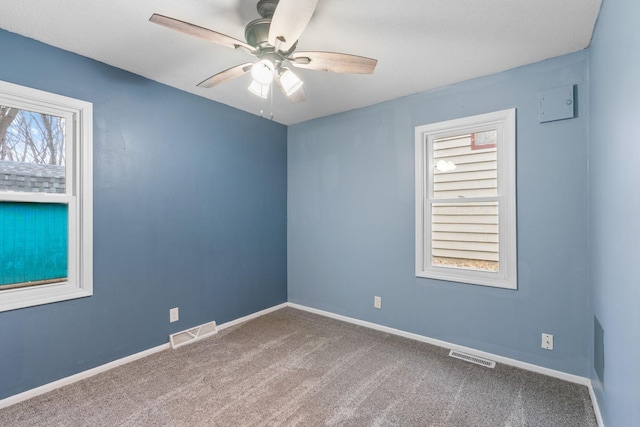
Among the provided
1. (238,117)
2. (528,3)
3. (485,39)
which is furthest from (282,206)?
(528,3)

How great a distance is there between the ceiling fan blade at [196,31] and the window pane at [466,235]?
7.08ft

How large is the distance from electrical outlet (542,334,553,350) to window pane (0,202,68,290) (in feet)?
11.9

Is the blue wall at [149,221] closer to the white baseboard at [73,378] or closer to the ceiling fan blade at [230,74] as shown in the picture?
the white baseboard at [73,378]

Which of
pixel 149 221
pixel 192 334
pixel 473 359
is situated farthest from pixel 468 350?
pixel 149 221

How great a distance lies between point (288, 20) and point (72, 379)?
277 centimetres

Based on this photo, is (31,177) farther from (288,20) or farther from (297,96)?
(288,20)

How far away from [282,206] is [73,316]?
233cm

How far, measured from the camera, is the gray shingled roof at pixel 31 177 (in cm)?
205

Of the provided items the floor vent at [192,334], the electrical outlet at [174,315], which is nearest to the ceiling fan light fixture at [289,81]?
the electrical outlet at [174,315]

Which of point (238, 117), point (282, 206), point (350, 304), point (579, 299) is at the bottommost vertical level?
point (350, 304)

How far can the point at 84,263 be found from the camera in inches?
91.0

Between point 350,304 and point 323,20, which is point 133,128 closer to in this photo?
point 323,20

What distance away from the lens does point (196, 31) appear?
154cm

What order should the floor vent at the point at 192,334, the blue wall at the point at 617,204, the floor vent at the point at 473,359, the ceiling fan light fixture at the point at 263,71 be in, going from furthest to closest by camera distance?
1. the floor vent at the point at 192,334
2. the floor vent at the point at 473,359
3. the ceiling fan light fixture at the point at 263,71
4. the blue wall at the point at 617,204
